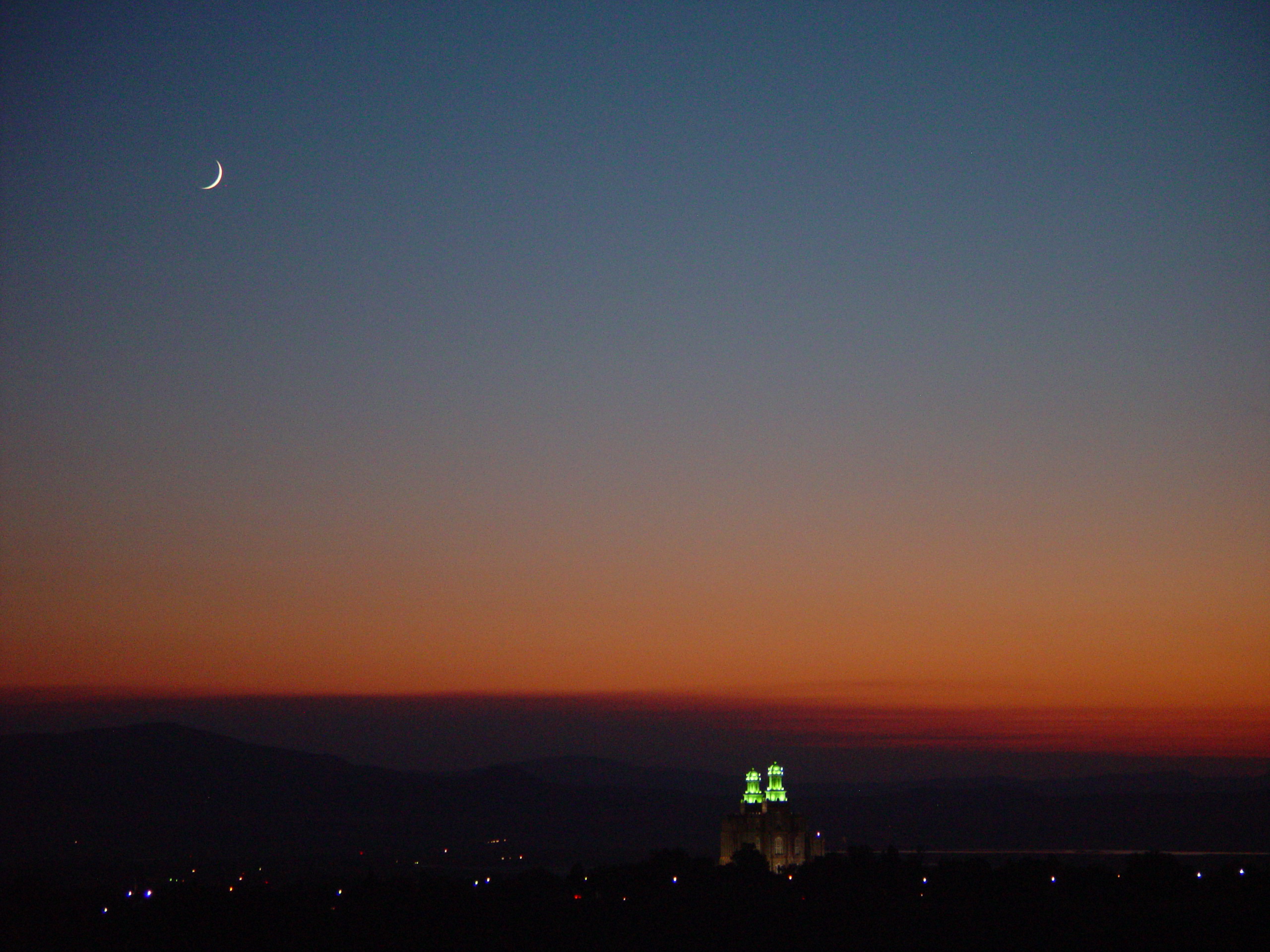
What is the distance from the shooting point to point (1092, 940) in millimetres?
84625

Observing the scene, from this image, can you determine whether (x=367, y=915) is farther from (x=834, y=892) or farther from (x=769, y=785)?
(x=769, y=785)

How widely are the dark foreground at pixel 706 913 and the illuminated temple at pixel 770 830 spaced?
2.92 metres

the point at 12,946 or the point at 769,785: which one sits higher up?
the point at 769,785

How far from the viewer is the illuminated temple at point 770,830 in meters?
122

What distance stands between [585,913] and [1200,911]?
127 feet

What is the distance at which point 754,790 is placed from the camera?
126 meters

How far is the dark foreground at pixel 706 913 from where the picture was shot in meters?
86.9

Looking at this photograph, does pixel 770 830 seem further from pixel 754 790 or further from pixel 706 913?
pixel 706 913

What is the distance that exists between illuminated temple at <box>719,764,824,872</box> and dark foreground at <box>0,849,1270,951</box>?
115 inches

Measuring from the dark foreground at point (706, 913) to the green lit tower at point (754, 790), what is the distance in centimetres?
670

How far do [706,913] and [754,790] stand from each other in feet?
102

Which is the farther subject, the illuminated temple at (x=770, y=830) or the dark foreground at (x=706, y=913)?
the illuminated temple at (x=770, y=830)

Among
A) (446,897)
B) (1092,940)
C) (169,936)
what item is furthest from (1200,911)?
(169,936)

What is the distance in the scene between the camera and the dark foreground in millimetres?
86938
